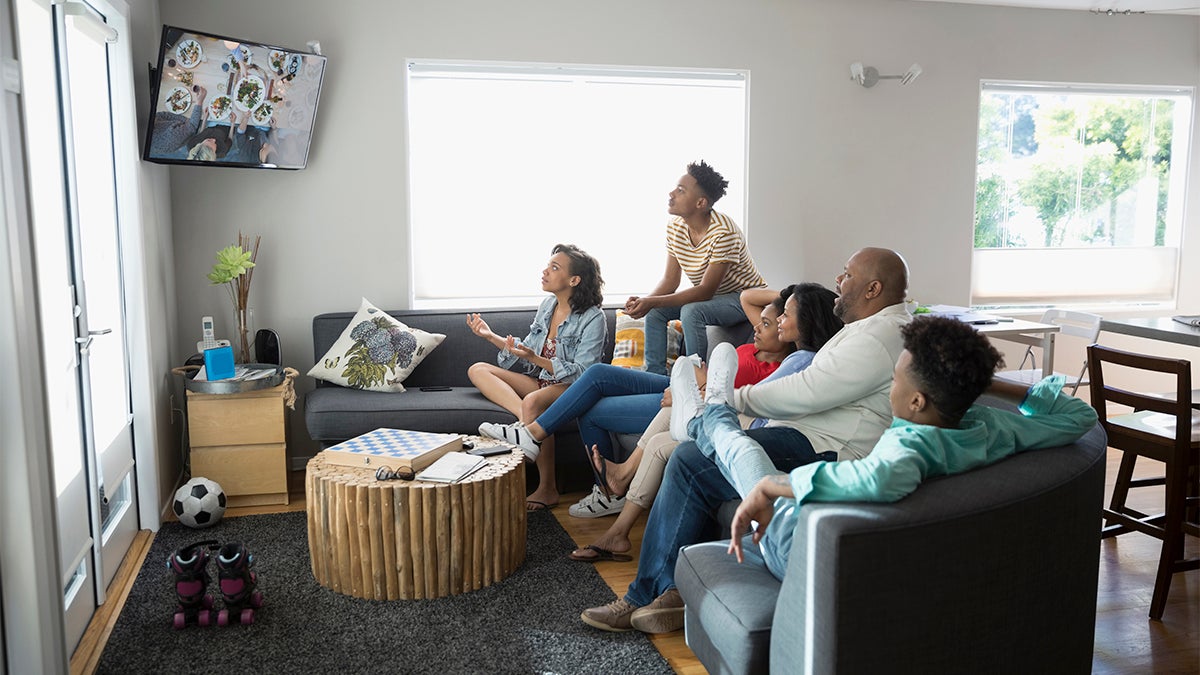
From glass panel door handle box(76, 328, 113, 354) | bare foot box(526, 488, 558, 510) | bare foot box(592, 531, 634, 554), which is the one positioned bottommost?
bare foot box(526, 488, 558, 510)

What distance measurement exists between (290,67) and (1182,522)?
4148 mm

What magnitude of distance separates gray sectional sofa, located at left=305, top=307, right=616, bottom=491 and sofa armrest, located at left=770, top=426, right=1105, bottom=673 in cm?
249

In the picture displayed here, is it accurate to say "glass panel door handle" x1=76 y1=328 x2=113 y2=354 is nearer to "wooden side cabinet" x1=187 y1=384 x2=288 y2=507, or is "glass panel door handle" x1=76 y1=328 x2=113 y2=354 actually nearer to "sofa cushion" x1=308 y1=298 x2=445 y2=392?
"wooden side cabinet" x1=187 y1=384 x2=288 y2=507

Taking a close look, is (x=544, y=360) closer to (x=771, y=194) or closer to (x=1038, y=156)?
(x=771, y=194)

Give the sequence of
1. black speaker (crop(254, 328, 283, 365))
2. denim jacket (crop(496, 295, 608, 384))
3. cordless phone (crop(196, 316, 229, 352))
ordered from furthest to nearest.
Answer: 1. black speaker (crop(254, 328, 283, 365))
2. denim jacket (crop(496, 295, 608, 384))
3. cordless phone (crop(196, 316, 229, 352))

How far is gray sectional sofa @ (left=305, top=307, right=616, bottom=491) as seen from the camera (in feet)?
13.9

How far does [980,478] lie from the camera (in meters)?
1.92

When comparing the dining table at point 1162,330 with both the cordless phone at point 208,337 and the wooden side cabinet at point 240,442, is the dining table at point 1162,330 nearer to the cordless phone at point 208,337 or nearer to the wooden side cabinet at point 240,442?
the wooden side cabinet at point 240,442

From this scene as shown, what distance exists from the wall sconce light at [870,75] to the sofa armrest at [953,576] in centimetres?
382

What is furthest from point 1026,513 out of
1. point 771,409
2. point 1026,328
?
point 1026,328

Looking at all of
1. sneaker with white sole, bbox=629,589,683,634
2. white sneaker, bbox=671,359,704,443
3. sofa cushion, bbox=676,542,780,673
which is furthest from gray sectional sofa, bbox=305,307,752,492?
sofa cushion, bbox=676,542,780,673

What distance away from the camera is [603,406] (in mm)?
4023

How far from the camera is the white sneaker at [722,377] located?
2.74m

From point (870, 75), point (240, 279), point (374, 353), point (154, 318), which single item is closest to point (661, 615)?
point (374, 353)
